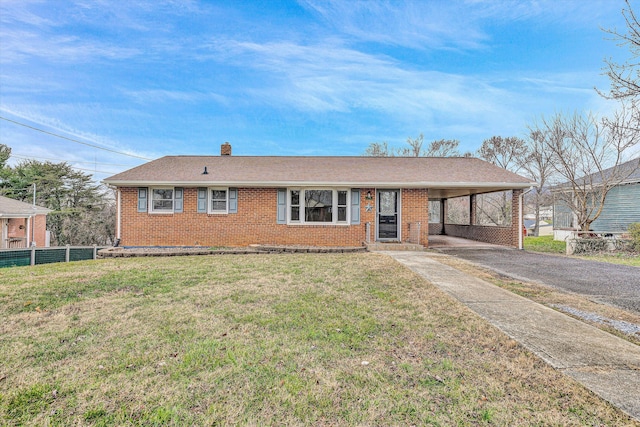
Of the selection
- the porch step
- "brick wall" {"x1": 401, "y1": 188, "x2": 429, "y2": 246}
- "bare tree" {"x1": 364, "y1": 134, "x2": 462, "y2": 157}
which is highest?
"bare tree" {"x1": 364, "y1": 134, "x2": 462, "y2": 157}

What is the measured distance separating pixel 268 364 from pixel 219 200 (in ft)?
33.5

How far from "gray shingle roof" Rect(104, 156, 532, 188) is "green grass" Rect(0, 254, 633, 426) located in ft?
23.3

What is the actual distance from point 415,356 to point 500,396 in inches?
30.9

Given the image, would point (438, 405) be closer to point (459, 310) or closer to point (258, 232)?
point (459, 310)

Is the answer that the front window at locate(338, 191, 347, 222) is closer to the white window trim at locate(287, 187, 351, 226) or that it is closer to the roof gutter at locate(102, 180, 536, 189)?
the white window trim at locate(287, 187, 351, 226)

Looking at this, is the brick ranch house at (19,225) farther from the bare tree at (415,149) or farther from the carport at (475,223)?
the bare tree at (415,149)

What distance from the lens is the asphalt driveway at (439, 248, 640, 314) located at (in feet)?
17.8

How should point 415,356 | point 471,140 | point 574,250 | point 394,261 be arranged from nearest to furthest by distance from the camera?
1. point 415,356
2. point 394,261
3. point 574,250
4. point 471,140

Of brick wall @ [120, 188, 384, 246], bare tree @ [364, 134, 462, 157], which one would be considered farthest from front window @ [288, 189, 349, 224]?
bare tree @ [364, 134, 462, 157]

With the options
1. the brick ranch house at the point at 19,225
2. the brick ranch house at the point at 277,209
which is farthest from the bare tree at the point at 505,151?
the brick ranch house at the point at 19,225

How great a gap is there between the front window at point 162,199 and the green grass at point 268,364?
23.5 feet


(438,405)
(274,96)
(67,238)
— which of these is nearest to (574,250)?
(438,405)

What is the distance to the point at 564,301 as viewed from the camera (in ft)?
16.0

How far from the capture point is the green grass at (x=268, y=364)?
6.89 feet
